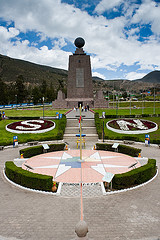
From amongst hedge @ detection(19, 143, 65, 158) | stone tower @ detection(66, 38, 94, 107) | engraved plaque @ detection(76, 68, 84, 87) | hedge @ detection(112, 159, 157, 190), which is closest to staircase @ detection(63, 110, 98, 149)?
hedge @ detection(19, 143, 65, 158)

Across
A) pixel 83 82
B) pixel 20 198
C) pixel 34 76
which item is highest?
pixel 34 76

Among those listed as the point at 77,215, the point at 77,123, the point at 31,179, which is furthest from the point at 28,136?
the point at 77,215

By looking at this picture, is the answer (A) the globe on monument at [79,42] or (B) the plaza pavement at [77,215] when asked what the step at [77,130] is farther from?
(A) the globe on monument at [79,42]

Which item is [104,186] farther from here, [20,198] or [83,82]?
[83,82]

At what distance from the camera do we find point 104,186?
12.2 metres

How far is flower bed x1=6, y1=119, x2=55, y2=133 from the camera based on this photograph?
29.3m

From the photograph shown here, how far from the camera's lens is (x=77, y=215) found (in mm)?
9023

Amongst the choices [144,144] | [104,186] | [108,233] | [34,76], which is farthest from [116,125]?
[34,76]

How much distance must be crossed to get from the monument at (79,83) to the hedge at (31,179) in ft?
157

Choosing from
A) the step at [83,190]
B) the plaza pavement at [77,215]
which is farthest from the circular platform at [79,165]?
the plaza pavement at [77,215]

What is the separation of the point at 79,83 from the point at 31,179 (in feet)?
169

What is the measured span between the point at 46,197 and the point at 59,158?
23.3 feet

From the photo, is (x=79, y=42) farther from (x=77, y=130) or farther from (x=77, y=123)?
(x=77, y=130)

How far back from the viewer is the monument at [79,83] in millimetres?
60062
